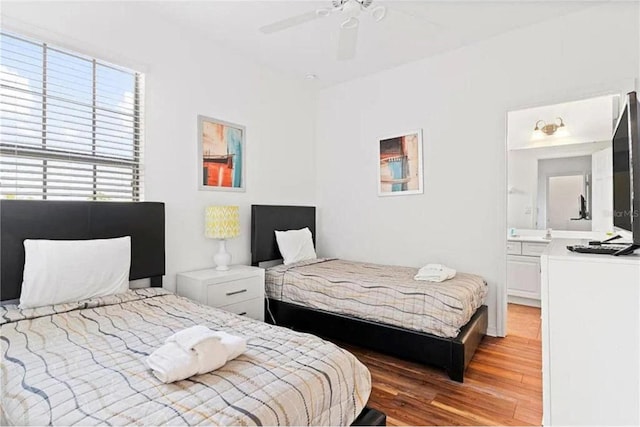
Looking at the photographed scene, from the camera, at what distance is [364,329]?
2.79m

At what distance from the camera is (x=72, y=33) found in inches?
94.9

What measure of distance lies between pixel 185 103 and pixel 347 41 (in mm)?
1584

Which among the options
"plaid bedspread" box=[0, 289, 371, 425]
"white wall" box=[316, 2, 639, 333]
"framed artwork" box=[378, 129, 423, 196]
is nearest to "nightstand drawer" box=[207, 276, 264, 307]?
"plaid bedspread" box=[0, 289, 371, 425]

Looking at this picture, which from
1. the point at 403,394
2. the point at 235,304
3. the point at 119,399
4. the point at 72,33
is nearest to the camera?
the point at 119,399

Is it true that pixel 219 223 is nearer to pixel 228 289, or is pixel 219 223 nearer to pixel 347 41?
pixel 228 289

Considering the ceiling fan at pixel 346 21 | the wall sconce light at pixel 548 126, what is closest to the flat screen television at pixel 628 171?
the ceiling fan at pixel 346 21

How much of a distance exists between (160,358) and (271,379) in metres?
0.43

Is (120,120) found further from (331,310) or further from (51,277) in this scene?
(331,310)

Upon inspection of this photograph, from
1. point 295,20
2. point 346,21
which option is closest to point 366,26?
point 346,21

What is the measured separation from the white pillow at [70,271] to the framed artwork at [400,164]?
282 centimetres

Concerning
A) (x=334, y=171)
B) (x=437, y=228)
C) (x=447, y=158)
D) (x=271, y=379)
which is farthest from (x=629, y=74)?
(x=271, y=379)

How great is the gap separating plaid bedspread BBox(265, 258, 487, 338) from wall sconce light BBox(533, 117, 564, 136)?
8.94ft

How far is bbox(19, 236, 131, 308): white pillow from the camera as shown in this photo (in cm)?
201

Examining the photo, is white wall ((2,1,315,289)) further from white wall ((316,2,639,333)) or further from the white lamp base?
white wall ((316,2,639,333))
